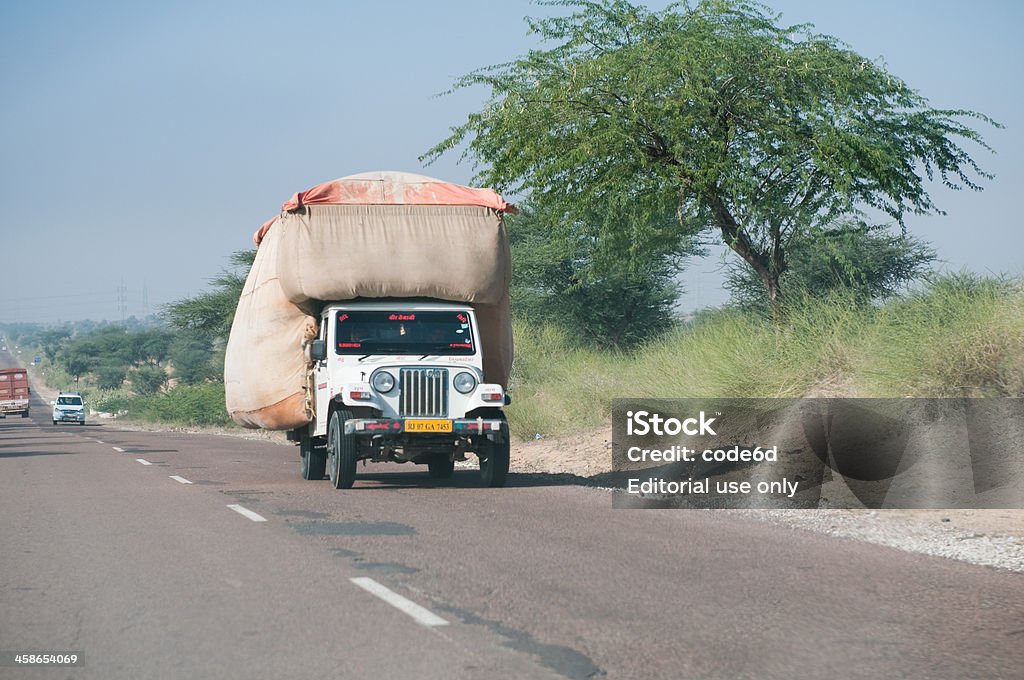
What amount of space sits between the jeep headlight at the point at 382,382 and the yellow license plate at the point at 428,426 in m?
0.49

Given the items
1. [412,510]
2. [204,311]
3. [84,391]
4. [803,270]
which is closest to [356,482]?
[412,510]

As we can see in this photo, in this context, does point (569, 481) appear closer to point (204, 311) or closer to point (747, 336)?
point (747, 336)

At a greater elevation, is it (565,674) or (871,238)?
Answer: (871,238)

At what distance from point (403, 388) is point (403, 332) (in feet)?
3.42

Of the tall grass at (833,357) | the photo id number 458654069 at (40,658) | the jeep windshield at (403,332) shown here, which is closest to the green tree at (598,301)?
the tall grass at (833,357)

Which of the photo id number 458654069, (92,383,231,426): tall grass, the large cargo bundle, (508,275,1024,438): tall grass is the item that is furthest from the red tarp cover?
(92,383,231,426): tall grass

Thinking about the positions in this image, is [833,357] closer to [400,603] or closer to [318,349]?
[318,349]

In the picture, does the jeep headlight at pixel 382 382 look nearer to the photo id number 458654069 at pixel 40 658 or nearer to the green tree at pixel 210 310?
the photo id number 458654069 at pixel 40 658

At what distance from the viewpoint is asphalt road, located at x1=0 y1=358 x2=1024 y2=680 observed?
591 cm

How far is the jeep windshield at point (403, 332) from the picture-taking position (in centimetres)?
1512

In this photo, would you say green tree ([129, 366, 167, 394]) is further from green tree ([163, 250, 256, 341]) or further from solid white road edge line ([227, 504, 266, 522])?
solid white road edge line ([227, 504, 266, 522])

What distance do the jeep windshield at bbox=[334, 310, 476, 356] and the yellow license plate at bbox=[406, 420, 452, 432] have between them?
1.15 m

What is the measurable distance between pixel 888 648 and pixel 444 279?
32.7ft

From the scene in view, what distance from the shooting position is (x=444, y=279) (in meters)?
15.4
